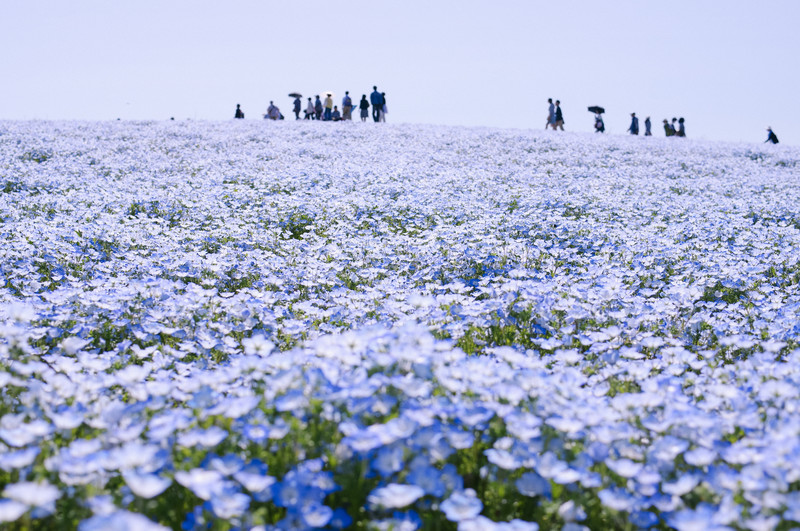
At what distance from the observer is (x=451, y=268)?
6555 mm

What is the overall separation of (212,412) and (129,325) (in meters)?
2.57

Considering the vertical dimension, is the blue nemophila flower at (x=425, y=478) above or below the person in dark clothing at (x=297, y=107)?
below

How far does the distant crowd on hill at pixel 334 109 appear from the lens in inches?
1177

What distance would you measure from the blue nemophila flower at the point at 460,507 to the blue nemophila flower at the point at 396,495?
11cm

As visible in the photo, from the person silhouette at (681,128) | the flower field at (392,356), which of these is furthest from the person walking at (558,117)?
the flower field at (392,356)

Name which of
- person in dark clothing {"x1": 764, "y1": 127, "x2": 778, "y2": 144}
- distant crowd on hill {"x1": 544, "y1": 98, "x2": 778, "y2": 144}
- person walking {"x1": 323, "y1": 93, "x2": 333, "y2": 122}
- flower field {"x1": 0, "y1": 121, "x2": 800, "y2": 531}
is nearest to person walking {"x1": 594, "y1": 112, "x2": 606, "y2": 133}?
distant crowd on hill {"x1": 544, "y1": 98, "x2": 778, "y2": 144}

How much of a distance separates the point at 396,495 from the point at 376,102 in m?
29.0

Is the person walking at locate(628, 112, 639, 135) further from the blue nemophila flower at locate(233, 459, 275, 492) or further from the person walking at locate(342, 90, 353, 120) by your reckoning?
the blue nemophila flower at locate(233, 459, 275, 492)

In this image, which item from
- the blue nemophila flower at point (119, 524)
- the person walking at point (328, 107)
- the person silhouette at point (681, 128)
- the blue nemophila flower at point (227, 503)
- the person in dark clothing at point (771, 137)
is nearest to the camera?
the blue nemophila flower at point (119, 524)

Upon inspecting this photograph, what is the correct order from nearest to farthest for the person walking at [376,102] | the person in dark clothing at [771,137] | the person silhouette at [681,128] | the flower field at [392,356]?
the flower field at [392,356], the person walking at [376,102], the person in dark clothing at [771,137], the person silhouette at [681,128]

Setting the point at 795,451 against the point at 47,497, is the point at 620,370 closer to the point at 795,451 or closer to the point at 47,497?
the point at 795,451

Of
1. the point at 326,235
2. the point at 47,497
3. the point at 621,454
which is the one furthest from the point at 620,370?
the point at 326,235

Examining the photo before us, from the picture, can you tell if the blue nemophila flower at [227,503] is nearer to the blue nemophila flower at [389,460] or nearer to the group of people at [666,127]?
the blue nemophila flower at [389,460]

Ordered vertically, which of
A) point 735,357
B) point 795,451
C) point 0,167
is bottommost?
point 735,357
